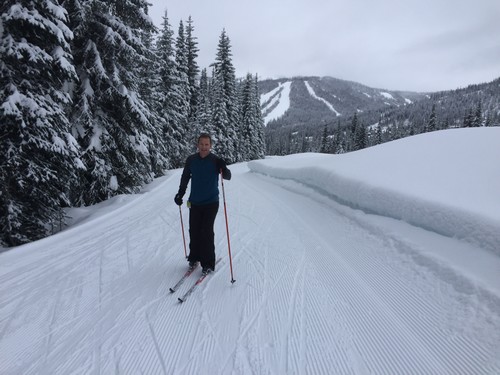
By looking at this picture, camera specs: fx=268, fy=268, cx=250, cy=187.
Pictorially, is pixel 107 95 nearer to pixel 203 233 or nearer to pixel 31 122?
pixel 31 122

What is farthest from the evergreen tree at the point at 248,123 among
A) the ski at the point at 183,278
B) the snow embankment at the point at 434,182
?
the ski at the point at 183,278

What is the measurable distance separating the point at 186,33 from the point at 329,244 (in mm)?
38341

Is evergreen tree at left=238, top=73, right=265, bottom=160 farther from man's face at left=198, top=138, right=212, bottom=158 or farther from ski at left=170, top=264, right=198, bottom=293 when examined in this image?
ski at left=170, top=264, right=198, bottom=293

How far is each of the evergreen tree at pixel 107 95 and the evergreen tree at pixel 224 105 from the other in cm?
2078

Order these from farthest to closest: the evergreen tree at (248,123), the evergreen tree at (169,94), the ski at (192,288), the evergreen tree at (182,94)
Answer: the evergreen tree at (248,123) < the evergreen tree at (182,94) < the evergreen tree at (169,94) < the ski at (192,288)

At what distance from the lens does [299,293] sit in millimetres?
3877

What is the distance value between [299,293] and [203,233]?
5.83 ft

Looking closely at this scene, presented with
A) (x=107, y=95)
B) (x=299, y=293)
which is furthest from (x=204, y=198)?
(x=107, y=95)

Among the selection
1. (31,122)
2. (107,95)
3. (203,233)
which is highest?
(107,95)

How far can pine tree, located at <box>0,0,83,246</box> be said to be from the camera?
21.9 feet

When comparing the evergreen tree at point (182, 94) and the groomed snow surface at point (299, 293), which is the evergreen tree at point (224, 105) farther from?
the groomed snow surface at point (299, 293)

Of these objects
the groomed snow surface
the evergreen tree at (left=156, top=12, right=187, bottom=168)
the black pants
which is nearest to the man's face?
the black pants

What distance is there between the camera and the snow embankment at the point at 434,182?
4.04 m

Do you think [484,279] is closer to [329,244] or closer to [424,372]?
[424,372]
